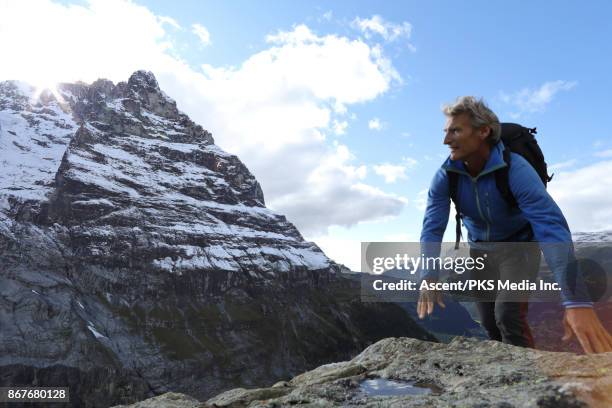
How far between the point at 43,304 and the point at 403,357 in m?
209

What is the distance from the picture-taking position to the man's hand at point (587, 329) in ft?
15.4

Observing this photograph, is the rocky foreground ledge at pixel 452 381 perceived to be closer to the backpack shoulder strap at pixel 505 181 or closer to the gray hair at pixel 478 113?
the backpack shoulder strap at pixel 505 181

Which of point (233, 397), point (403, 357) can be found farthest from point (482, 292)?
point (233, 397)

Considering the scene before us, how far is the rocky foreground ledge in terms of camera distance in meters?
4.45

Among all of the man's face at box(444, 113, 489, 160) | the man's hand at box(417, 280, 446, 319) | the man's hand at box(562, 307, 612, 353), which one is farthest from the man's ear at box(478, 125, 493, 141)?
the man's hand at box(562, 307, 612, 353)

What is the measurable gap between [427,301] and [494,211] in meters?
1.66

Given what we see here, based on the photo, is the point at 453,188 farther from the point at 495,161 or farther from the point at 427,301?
the point at 427,301

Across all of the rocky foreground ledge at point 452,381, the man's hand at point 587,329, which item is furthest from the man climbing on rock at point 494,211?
the rocky foreground ledge at point 452,381

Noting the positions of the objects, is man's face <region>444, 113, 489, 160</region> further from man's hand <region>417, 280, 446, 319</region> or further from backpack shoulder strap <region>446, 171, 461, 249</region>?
man's hand <region>417, 280, 446, 319</region>

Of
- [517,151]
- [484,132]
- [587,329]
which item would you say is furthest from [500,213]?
[587,329]

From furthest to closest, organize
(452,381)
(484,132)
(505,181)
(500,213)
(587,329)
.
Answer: (500,213) < (484,132) < (505,181) < (452,381) < (587,329)

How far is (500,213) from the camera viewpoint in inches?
274

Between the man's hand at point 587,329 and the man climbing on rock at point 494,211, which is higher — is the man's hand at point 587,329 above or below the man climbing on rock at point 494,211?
below

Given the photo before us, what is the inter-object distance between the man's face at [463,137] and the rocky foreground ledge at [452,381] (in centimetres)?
277
